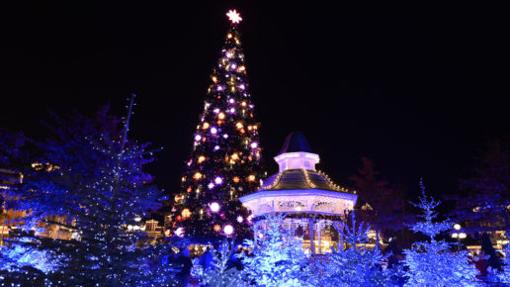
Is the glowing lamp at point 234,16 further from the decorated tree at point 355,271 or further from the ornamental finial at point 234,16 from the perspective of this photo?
the decorated tree at point 355,271

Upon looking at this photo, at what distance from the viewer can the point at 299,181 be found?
65.9 ft

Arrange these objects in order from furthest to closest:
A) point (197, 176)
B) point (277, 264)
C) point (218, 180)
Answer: point (197, 176) < point (218, 180) < point (277, 264)

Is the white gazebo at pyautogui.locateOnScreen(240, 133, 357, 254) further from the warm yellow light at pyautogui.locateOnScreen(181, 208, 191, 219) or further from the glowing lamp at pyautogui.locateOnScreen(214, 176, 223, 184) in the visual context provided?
the warm yellow light at pyautogui.locateOnScreen(181, 208, 191, 219)

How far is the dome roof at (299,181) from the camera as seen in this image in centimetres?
1961

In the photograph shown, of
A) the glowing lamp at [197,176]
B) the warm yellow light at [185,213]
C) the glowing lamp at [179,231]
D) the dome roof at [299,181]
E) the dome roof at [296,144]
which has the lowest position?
the glowing lamp at [179,231]

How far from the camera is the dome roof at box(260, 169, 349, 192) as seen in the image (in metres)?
19.6

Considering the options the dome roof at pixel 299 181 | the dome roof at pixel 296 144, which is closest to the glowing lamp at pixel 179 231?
the dome roof at pixel 299 181

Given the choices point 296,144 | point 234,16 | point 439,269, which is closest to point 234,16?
point 234,16

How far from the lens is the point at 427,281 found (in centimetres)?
1177

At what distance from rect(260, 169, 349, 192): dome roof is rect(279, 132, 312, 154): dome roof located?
55.1 inches

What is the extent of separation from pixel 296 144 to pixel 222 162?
452cm

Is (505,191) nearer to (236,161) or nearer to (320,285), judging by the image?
(236,161)

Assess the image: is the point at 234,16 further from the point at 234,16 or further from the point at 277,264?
the point at 277,264

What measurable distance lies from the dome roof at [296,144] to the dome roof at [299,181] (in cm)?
140
